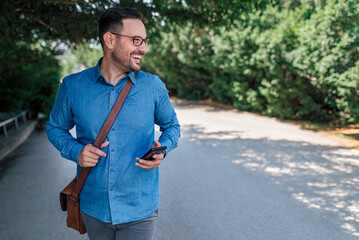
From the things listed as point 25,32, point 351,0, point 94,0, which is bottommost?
point 25,32

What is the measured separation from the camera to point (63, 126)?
1896 millimetres

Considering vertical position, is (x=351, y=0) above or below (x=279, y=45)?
above

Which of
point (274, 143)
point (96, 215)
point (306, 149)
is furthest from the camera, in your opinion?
point (274, 143)

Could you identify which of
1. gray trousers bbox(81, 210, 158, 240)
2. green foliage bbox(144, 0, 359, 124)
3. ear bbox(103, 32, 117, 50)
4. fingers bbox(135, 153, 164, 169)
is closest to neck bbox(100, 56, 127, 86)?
ear bbox(103, 32, 117, 50)

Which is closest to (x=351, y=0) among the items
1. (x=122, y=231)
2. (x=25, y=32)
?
(x=25, y=32)

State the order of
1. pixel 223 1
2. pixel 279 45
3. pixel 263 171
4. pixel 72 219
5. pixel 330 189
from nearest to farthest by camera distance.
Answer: pixel 72 219 < pixel 223 1 < pixel 330 189 < pixel 263 171 < pixel 279 45

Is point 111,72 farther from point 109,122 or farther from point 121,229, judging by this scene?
point 121,229

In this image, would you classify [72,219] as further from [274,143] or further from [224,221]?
[274,143]

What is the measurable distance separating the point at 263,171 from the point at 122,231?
516cm

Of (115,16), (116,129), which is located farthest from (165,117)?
(115,16)

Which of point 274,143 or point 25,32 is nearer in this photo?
point 25,32

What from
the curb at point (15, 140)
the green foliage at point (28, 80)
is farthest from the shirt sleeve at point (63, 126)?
the green foliage at point (28, 80)

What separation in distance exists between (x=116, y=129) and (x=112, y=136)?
50 mm

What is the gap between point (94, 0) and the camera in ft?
17.3
